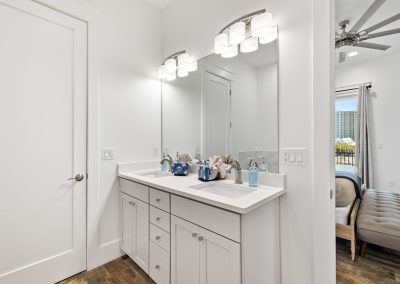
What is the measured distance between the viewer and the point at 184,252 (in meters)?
1.25

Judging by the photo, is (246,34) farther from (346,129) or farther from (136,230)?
(346,129)

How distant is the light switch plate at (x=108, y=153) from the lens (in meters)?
1.88

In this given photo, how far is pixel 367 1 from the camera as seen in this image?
215 cm

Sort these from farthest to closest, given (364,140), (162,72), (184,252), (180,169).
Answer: (364,140) < (162,72) < (180,169) < (184,252)

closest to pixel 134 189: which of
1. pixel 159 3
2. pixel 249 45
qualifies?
pixel 249 45

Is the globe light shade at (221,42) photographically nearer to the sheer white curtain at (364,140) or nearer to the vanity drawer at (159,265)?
the vanity drawer at (159,265)

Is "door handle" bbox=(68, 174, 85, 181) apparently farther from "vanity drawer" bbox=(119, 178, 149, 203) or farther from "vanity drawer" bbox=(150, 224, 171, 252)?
"vanity drawer" bbox=(150, 224, 171, 252)

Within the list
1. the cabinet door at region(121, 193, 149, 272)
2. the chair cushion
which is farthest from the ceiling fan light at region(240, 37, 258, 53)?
the chair cushion

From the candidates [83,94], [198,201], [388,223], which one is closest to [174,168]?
[198,201]

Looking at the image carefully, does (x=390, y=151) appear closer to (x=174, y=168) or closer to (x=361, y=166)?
(x=361, y=166)

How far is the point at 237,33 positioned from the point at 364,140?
13.0 feet

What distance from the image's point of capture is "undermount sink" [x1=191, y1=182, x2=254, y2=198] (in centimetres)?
141

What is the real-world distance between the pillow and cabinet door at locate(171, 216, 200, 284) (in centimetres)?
179

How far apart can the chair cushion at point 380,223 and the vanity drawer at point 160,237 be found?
1.86m
